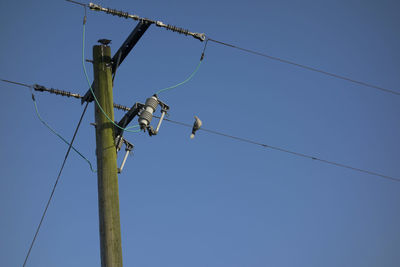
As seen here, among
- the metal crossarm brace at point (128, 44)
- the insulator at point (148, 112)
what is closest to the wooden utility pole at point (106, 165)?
the metal crossarm brace at point (128, 44)

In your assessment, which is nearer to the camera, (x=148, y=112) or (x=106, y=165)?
(x=106, y=165)

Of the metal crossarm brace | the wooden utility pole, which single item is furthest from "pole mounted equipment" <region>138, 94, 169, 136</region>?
the metal crossarm brace

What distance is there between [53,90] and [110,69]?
921 millimetres

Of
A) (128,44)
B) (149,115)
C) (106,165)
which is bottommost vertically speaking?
(106,165)

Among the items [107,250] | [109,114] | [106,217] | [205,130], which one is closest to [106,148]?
[109,114]

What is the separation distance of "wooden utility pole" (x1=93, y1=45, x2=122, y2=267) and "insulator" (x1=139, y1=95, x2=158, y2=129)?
1.28 feet

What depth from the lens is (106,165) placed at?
621 cm

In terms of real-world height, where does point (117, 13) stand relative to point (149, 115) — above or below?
above

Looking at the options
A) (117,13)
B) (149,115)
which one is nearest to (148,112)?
(149,115)

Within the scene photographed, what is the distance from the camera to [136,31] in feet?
22.1

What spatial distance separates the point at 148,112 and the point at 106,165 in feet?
3.05

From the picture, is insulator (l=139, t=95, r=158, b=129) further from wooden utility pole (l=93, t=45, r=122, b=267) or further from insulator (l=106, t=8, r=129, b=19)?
insulator (l=106, t=8, r=129, b=19)

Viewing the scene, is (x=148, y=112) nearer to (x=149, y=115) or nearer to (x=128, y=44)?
(x=149, y=115)

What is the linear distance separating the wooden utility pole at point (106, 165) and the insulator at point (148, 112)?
1.28 feet
